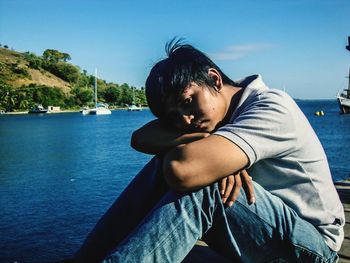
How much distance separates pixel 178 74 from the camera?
1.90 metres

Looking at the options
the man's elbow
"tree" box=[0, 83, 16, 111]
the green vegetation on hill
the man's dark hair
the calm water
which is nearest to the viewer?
the man's elbow

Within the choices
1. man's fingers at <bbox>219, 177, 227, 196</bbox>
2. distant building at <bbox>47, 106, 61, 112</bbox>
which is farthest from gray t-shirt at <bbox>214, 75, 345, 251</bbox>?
distant building at <bbox>47, 106, 61, 112</bbox>

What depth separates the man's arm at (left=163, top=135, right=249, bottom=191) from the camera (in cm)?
158

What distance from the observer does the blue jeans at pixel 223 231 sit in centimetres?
162

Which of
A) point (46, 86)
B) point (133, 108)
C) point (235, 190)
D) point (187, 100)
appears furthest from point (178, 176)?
point (133, 108)

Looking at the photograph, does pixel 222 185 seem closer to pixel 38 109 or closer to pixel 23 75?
pixel 38 109

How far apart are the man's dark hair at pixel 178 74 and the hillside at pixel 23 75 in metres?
109

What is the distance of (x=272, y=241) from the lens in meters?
1.73

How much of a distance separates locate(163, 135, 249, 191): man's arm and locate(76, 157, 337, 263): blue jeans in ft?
0.18

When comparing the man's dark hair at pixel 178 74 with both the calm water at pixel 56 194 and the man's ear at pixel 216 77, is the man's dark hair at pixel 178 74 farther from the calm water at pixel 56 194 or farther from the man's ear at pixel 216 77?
the calm water at pixel 56 194

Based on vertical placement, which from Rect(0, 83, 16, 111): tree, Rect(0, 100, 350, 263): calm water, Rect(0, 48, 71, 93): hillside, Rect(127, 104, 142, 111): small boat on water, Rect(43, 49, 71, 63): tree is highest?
Rect(43, 49, 71, 63): tree

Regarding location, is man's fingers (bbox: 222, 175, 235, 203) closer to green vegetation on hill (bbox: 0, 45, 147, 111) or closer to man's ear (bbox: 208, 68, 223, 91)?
man's ear (bbox: 208, 68, 223, 91)

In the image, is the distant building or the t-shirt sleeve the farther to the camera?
the distant building

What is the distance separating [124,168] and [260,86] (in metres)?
18.3
